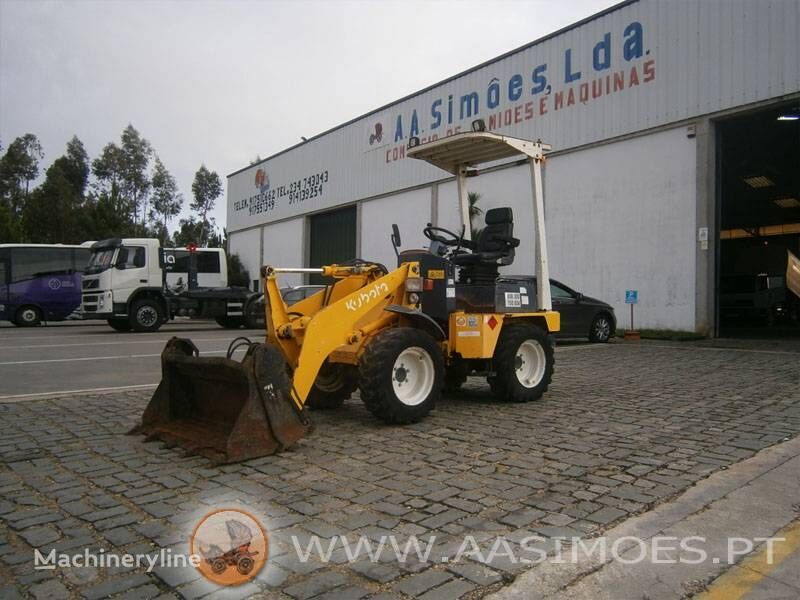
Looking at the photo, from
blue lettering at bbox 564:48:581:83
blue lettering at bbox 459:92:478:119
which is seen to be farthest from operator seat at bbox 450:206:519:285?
blue lettering at bbox 459:92:478:119

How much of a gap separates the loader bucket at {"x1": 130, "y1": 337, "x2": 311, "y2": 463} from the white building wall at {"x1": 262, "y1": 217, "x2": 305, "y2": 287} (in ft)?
84.9

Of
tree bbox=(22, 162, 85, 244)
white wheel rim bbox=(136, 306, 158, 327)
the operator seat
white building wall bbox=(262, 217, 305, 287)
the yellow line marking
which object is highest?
tree bbox=(22, 162, 85, 244)

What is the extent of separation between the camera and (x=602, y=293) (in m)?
17.9

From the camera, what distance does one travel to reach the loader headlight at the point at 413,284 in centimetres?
622

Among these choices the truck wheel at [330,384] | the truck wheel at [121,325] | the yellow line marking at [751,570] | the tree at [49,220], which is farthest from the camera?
the tree at [49,220]

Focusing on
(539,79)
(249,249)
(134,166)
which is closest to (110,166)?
(134,166)

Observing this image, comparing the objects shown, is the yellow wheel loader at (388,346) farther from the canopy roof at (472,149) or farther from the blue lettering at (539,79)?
the blue lettering at (539,79)

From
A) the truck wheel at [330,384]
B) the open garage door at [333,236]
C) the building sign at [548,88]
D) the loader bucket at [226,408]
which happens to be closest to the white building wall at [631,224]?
the building sign at [548,88]

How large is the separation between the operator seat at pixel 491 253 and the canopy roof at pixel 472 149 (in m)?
0.75

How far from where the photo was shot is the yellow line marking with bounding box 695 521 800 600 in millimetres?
2740

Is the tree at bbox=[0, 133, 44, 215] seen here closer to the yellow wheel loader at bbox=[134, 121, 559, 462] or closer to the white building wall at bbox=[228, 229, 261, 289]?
the white building wall at bbox=[228, 229, 261, 289]

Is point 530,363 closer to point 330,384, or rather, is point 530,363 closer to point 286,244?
point 330,384

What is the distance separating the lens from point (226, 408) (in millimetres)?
4910

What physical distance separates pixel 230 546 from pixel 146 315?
695 inches
